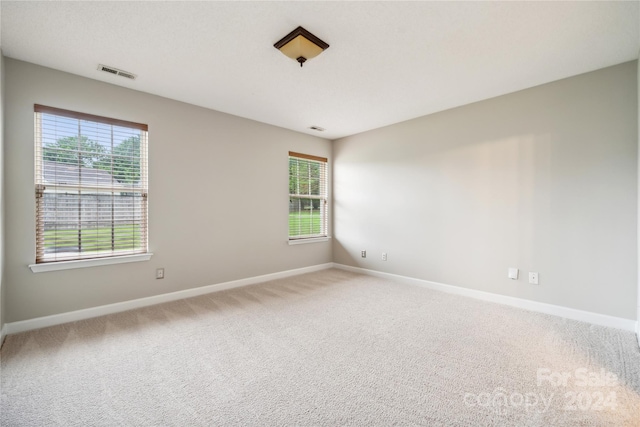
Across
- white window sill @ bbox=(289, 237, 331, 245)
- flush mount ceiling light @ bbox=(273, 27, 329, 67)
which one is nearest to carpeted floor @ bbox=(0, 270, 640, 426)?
white window sill @ bbox=(289, 237, 331, 245)

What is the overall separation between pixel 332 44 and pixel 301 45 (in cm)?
26

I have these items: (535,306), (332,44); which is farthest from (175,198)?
(535,306)

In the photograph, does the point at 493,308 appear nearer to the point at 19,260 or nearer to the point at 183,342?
the point at 183,342

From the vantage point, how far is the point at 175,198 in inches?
134

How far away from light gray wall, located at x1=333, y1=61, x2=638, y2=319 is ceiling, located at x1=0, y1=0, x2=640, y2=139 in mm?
334

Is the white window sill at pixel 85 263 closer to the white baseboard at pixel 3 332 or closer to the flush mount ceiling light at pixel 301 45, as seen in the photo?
the white baseboard at pixel 3 332

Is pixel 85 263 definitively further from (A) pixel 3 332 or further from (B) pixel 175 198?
(B) pixel 175 198

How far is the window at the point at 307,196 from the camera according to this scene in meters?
4.72

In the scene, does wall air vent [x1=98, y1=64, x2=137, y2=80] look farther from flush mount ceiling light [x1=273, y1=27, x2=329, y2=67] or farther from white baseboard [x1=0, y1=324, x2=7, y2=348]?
white baseboard [x1=0, y1=324, x2=7, y2=348]

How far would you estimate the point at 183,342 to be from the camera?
2.35 m

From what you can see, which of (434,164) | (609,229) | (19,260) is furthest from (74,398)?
(609,229)

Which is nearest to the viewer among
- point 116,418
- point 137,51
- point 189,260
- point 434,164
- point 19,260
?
point 116,418

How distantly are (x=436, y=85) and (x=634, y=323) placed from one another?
115 inches

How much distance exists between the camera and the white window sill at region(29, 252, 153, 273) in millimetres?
2568
